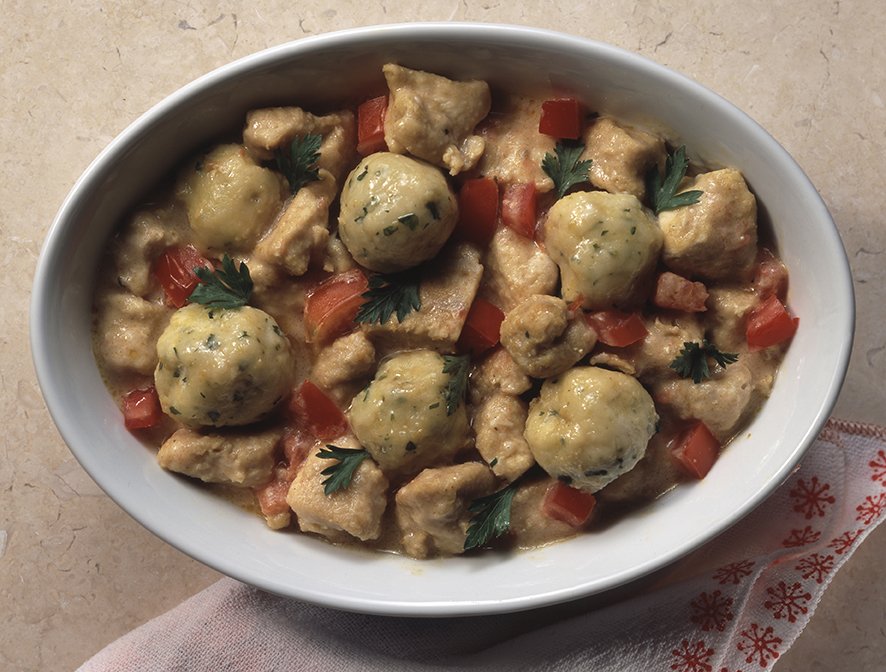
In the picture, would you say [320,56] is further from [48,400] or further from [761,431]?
[761,431]

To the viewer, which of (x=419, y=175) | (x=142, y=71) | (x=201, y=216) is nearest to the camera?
(x=419, y=175)

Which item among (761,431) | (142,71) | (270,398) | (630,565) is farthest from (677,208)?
(142,71)

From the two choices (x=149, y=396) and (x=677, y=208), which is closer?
(x=677, y=208)

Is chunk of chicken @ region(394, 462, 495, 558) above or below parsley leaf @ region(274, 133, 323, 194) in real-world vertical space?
below

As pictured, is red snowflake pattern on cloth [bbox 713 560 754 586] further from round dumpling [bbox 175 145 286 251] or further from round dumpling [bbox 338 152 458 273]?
round dumpling [bbox 175 145 286 251]

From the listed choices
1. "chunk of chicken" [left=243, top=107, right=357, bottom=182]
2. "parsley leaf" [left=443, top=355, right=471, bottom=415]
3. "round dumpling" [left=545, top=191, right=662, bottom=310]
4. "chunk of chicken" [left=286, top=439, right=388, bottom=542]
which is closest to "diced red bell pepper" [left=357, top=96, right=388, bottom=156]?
"chunk of chicken" [left=243, top=107, right=357, bottom=182]
